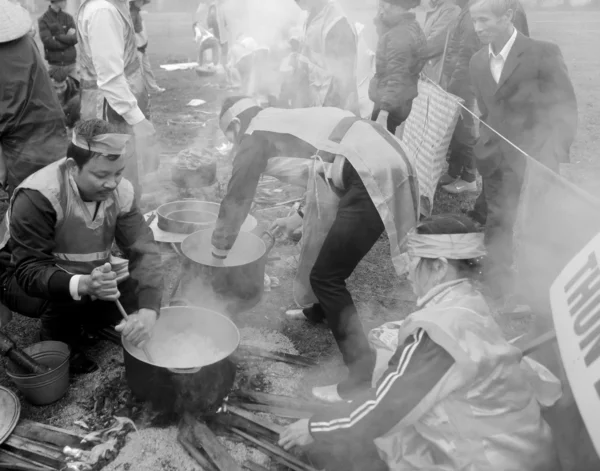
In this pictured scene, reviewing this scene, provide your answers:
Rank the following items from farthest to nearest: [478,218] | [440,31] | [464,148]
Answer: [464,148] → [440,31] → [478,218]

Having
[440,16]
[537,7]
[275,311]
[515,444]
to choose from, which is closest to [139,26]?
[440,16]

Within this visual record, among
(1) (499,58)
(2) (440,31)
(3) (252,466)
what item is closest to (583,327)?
(3) (252,466)

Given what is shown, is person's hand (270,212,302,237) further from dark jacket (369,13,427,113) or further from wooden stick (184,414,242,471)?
dark jacket (369,13,427,113)

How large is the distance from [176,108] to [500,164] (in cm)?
763

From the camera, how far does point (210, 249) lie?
12.6ft

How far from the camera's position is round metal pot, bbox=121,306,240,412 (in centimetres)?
260

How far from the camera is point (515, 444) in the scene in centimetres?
195

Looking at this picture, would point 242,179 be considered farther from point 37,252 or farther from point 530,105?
point 530,105

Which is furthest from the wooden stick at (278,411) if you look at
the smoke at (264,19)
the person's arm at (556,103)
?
A: the smoke at (264,19)

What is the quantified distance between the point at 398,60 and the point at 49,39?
5.96 m

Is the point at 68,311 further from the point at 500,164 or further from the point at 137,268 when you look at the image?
the point at 500,164

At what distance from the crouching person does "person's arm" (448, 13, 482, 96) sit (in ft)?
14.3

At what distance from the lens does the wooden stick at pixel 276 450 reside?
8.74 feet

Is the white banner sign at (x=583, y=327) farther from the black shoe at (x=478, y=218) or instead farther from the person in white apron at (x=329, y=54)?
the person in white apron at (x=329, y=54)
